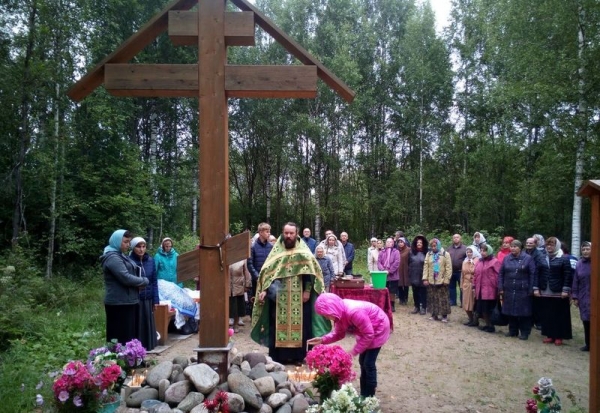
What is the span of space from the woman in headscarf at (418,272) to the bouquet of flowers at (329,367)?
7.30 m

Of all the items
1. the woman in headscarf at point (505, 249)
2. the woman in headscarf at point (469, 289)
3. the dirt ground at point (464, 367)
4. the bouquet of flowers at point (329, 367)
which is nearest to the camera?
the bouquet of flowers at point (329, 367)

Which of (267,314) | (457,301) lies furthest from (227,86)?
(457,301)

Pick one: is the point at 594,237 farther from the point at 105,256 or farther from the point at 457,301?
the point at 457,301

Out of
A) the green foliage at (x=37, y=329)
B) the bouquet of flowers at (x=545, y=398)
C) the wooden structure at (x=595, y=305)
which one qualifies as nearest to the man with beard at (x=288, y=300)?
the green foliage at (x=37, y=329)

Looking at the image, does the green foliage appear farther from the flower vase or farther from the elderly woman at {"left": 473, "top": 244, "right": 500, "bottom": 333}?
the elderly woman at {"left": 473, "top": 244, "right": 500, "bottom": 333}

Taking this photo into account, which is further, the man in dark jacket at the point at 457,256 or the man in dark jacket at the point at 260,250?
the man in dark jacket at the point at 457,256

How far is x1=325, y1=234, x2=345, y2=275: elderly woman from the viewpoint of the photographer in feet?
37.0

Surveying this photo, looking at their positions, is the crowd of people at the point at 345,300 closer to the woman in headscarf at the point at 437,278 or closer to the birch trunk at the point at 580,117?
the woman in headscarf at the point at 437,278

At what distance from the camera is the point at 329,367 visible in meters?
4.37

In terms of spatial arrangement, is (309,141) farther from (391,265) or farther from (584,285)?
(584,285)

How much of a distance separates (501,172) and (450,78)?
6179 mm

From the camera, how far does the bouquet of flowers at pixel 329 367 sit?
4359mm

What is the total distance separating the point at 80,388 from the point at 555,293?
797 cm

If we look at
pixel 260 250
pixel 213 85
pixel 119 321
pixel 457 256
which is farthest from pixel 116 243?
pixel 457 256
